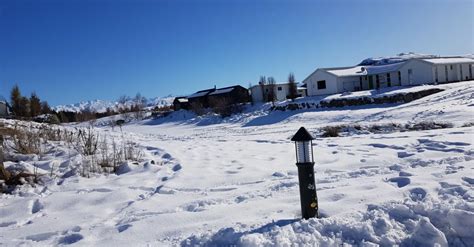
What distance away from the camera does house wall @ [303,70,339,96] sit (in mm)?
46781

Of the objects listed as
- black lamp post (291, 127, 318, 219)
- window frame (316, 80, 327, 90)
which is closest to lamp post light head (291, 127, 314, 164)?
black lamp post (291, 127, 318, 219)

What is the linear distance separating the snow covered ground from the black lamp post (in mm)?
153

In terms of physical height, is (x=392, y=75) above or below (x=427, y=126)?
above

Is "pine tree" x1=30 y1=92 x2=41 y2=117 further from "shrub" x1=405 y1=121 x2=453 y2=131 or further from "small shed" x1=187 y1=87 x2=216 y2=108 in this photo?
"shrub" x1=405 y1=121 x2=453 y2=131

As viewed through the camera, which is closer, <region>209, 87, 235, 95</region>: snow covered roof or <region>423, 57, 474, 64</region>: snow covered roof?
<region>423, 57, 474, 64</region>: snow covered roof

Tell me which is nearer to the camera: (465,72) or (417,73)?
(417,73)

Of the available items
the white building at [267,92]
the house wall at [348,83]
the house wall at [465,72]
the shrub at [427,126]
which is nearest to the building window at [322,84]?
the house wall at [348,83]

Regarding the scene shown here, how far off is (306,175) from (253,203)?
3.25ft

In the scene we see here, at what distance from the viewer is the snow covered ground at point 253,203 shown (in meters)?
3.49

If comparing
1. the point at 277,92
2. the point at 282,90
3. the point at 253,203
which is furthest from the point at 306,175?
the point at 282,90

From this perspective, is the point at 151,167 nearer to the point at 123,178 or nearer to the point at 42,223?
the point at 123,178

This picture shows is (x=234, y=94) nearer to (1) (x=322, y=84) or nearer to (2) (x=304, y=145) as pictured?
(1) (x=322, y=84)

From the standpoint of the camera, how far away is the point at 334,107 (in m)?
35.3

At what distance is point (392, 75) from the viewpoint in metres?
46.1
